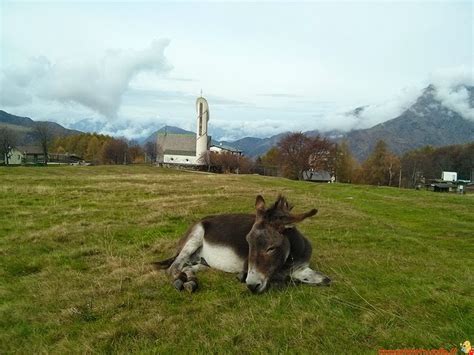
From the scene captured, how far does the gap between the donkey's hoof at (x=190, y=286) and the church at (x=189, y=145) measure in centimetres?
14775

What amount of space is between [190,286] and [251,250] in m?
1.58

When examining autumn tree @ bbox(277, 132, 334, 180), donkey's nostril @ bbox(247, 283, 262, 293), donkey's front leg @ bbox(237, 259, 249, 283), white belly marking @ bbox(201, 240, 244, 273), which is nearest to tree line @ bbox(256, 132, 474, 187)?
autumn tree @ bbox(277, 132, 334, 180)

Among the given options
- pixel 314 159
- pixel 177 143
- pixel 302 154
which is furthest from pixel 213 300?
pixel 177 143

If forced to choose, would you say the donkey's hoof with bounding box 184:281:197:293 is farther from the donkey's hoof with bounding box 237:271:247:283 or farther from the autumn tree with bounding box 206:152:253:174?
the autumn tree with bounding box 206:152:253:174

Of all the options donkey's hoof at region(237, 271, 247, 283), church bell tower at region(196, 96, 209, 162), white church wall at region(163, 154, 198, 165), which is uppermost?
church bell tower at region(196, 96, 209, 162)

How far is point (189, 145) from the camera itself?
175 metres

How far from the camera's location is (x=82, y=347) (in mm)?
5754

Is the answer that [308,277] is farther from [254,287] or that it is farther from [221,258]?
[221,258]

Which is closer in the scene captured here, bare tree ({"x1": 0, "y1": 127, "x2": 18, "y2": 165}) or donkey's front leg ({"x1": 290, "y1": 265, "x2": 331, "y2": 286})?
donkey's front leg ({"x1": 290, "y1": 265, "x2": 331, "y2": 286})

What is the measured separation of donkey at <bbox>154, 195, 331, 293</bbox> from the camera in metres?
7.72

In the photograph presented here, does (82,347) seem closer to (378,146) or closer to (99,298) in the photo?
(99,298)

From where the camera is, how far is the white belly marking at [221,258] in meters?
9.24

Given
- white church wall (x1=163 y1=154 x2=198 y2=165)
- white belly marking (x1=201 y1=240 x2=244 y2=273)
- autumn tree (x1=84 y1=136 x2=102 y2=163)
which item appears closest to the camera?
white belly marking (x1=201 y1=240 x2=244 y2=273)

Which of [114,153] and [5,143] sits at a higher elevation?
[5,143]
